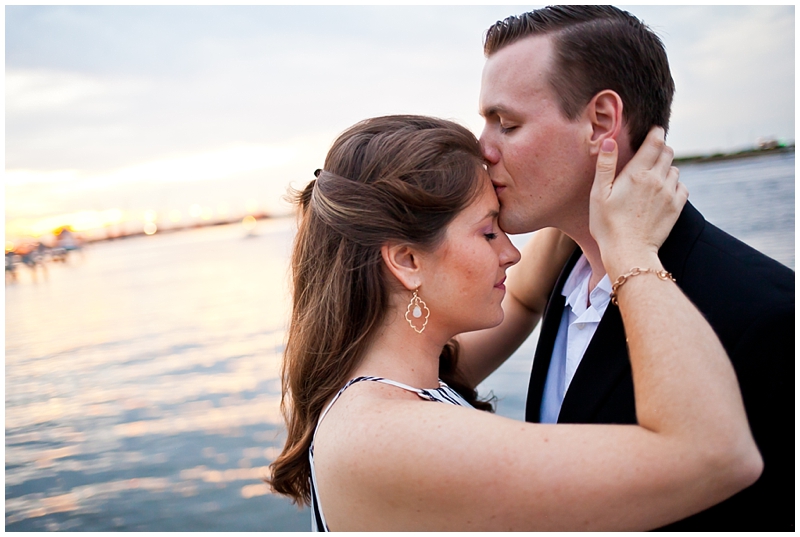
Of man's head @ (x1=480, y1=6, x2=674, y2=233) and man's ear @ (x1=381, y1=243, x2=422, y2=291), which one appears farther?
man's head @ (x1=480, y1=6, x2=674, y2=233)

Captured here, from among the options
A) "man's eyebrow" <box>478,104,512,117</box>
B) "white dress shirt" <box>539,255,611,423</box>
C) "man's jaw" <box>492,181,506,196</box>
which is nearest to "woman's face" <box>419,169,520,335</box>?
"man's jaw" <box>492,181,506,196</box>

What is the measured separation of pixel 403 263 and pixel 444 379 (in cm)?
73

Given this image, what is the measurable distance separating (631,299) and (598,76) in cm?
88

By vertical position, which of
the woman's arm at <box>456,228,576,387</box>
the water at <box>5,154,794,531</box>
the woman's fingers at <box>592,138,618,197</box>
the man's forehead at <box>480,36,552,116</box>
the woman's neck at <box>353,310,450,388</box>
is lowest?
the water at <box>5,154,794,531</box>

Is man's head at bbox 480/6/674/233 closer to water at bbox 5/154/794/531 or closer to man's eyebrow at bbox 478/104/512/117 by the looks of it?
man's eyebrow at bbox 478/104/512/117

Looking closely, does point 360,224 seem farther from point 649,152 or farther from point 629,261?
point 649,152

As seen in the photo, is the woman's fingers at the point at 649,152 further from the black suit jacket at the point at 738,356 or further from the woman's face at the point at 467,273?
the woman's face at the point at 467,273

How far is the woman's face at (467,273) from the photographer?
6.57ft

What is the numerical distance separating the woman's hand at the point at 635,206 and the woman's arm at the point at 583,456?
121 mm

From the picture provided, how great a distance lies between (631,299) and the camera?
1694 millimetres

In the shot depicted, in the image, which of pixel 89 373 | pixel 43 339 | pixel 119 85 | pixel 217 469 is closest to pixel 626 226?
pixel 217 469

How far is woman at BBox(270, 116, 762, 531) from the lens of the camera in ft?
4.85

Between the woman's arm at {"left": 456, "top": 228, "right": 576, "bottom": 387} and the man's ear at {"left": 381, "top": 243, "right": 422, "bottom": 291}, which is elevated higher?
the man's ear at {"left": 381, "top": 243, "right": 422, "bottom": 291}

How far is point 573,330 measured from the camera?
2387 mm
